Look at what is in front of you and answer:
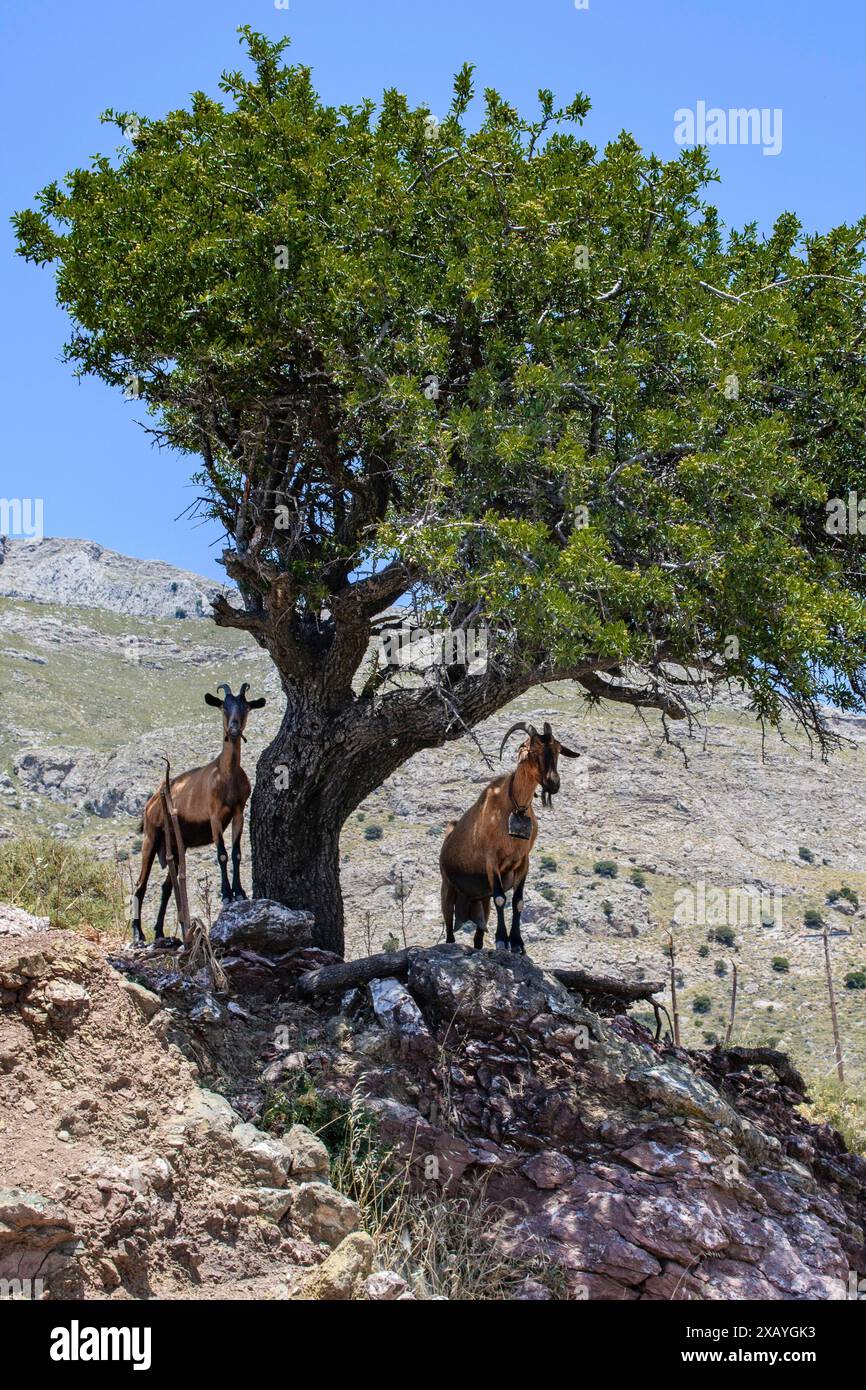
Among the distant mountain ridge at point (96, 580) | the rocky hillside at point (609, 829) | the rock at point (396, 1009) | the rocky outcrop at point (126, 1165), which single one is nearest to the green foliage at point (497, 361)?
the rock at point (396, 1009)

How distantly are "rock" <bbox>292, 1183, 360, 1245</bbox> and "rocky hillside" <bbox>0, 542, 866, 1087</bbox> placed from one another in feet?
109

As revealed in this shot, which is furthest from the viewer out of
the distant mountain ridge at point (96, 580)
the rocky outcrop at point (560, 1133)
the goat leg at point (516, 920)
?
the distant mountain ridge at point (96, 580)

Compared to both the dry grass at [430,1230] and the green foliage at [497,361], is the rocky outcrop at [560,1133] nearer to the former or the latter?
the dry grass at [430,1230]

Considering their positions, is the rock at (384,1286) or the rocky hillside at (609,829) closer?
the rock at (384,1286)

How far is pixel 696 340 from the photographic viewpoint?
35.9ft

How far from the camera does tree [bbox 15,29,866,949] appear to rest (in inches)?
408

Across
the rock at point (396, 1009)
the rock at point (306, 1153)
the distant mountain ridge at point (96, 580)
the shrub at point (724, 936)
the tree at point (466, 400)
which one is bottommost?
the shrub at point (724, 936)

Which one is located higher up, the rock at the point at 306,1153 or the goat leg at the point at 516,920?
the goat leg at the point at 516,920

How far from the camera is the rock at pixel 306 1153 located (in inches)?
341

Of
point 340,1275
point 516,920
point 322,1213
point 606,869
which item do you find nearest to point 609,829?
point 606,869

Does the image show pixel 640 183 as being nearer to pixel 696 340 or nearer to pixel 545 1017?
pixel 696 340

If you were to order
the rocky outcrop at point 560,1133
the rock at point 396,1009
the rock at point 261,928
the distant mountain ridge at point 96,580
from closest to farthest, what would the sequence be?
the rocky outcrop at point 560,1133, the rock at point 396,1009, the rock at point 261,928, the distant mountain ridge at point 96,580

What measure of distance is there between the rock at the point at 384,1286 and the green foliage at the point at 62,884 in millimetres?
6876

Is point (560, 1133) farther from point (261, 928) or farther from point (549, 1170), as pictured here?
point (261, 928)
